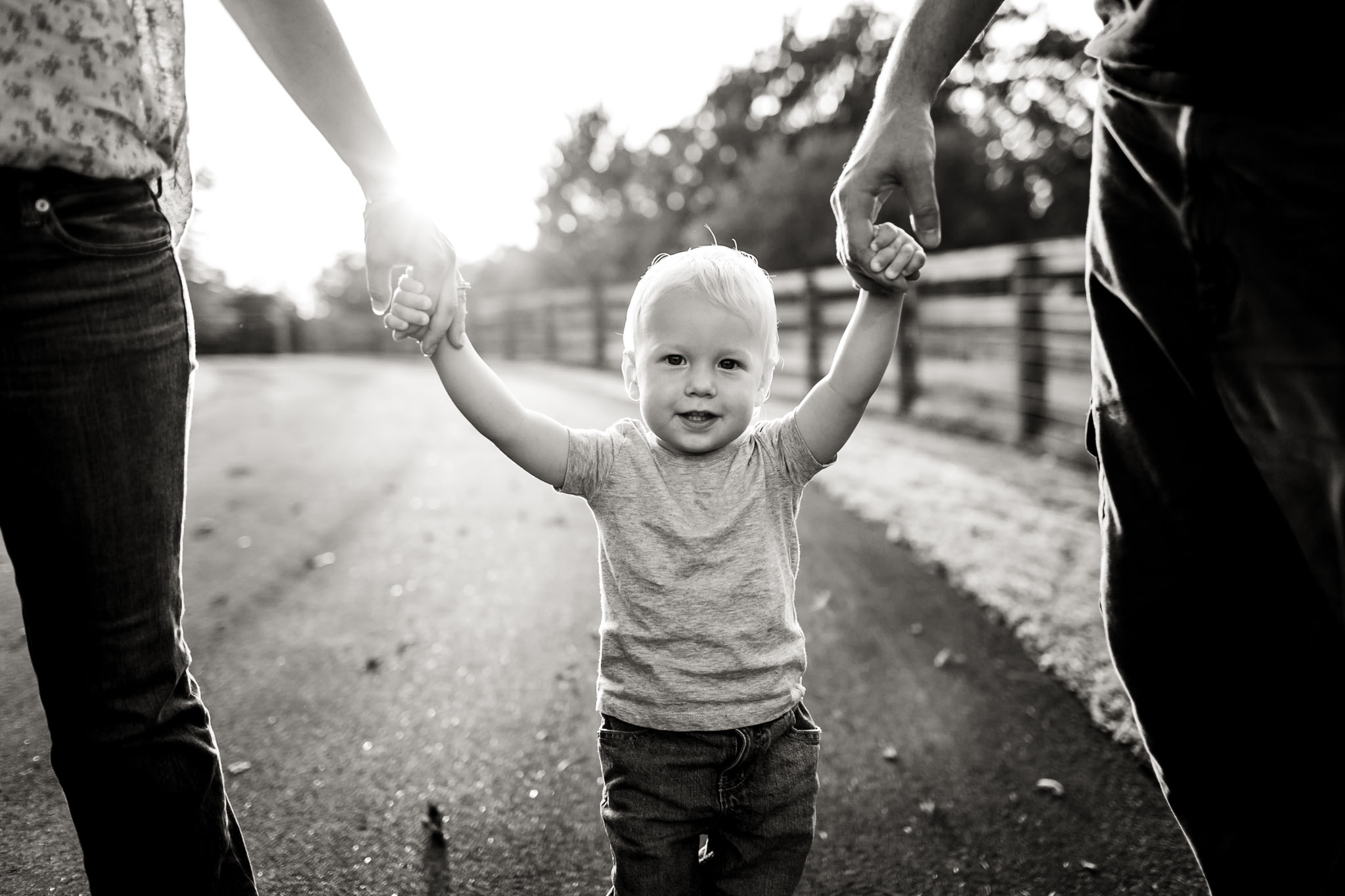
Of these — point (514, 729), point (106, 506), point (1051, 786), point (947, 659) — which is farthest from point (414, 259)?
point (947, 659)

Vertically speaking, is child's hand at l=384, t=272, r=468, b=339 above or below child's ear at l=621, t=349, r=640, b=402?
above

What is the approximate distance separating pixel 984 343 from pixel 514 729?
10236 mm

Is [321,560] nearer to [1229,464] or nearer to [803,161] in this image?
[1229,464]

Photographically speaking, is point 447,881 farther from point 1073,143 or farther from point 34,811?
point 1073,143

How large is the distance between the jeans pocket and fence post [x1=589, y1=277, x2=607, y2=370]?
1974 cm

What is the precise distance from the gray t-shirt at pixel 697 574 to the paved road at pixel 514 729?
2.22 ft

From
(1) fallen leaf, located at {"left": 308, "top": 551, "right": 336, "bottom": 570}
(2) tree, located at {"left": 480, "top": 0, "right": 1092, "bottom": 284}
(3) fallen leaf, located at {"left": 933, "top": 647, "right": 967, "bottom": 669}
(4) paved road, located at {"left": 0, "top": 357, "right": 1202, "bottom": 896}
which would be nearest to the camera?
(4) paved road, located at {"left": 0, "top": 357, "right": 1202, "bottom": 896}

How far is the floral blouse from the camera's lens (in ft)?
4.79

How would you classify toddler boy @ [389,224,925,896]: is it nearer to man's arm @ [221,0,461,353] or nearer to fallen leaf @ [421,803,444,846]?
man's arm @ [221,0,461,353]

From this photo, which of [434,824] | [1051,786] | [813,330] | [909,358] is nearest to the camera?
[434,824]

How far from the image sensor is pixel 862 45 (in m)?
55.1

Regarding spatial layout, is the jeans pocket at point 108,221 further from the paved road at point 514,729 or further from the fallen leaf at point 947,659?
the fallen leaf at point 947,659

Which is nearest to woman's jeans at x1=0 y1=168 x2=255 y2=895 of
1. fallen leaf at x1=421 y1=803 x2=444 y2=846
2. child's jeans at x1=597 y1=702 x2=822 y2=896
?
child's jeans at x1=597 y1=702 x2=822 y2=896

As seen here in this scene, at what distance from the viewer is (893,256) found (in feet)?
6.07
